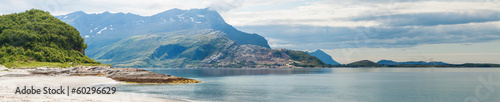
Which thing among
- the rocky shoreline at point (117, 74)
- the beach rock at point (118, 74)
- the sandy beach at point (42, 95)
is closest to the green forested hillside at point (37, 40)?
the rocky shoreline at point (117, 74)

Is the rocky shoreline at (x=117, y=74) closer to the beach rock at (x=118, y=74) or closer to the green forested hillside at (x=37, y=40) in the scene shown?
the beach rock at (x=118, y=74)

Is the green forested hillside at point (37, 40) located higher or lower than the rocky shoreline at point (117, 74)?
higher

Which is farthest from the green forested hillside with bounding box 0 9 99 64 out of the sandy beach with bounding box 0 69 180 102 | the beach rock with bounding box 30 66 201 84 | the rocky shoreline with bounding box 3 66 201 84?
the sandy beach with bounding box 0 69 180 102

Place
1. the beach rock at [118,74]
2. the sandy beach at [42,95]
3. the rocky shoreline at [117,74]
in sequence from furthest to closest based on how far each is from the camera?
the beach rock at [118,74] < the rocky shoreline at [117,74] < the sandy beach at [42,95]

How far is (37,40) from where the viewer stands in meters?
131

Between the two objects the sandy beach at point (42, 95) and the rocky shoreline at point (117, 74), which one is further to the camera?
the rocky shoreline at point (117, 74)

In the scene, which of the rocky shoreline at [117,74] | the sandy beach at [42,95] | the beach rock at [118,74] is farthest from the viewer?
the beach rock at [118,74]

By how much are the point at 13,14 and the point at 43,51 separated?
1702 inches

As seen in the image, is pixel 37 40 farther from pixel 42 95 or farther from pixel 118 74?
pixel 42 95

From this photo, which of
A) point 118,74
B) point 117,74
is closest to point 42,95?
point 118,74

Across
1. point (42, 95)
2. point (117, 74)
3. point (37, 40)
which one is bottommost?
point (42, 95)

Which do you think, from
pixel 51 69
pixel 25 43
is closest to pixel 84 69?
pixel 51 69

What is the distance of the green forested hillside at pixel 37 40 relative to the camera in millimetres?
119619

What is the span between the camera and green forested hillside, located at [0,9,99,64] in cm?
11962
